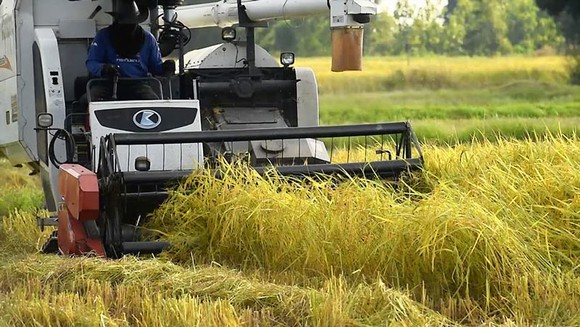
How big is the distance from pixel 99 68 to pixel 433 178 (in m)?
2.62

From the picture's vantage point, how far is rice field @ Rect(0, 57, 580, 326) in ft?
20.3

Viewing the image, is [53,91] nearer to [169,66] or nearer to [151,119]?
[169,66]

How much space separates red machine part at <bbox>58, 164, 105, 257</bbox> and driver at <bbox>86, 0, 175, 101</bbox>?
954 millimetres

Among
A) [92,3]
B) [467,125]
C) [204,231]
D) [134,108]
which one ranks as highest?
[92,3]

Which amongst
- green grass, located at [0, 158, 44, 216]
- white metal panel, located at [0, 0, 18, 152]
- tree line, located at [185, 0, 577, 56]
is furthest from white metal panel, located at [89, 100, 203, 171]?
tree line, located at [185, 0, 577, 56]

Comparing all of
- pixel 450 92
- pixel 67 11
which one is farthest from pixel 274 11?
pixel 450 92

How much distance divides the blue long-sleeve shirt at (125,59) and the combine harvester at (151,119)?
0.59 feet

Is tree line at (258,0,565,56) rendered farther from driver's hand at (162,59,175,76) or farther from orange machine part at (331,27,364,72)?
orange machine part at (331,27,364,72)

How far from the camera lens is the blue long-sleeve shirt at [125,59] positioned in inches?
379

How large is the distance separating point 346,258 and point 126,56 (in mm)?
3120

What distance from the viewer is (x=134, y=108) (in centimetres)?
910

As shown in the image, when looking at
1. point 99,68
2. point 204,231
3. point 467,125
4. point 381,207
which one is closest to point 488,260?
point 381,207

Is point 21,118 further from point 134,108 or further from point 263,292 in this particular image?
point 263,292

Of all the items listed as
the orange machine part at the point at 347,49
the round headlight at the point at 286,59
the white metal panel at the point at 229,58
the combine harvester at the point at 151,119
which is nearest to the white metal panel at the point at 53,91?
the combine harvester at the point at 151,119
